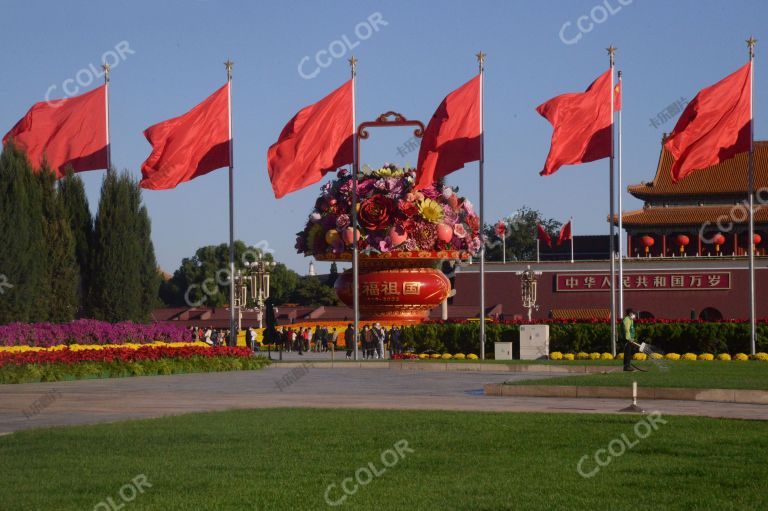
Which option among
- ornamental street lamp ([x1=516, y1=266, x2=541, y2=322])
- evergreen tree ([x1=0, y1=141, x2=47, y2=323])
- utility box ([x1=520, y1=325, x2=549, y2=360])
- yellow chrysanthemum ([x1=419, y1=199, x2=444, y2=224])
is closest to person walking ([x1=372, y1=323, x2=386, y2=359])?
yellow chrysanthemum ([x1=419, y1=199, x2=444, y2=224])

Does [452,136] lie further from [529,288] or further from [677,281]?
[677,281]

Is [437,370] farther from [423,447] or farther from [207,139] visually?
[423,447]

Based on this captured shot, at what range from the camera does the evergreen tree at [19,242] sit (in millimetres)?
27844

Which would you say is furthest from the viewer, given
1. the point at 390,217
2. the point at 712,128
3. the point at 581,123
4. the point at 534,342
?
the point at 390,217

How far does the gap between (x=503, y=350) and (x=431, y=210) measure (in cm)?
704

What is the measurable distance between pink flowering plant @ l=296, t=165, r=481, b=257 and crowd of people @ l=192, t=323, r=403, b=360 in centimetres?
303

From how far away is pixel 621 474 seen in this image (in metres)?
9.93

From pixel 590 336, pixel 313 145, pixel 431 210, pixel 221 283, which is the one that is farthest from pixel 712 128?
pixel 221 283

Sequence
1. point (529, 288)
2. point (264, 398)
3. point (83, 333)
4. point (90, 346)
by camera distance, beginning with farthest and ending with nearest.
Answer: point (529, 288) < point (83, 333) < point (90, 346) < point (264, 398)

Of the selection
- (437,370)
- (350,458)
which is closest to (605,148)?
(437,370)

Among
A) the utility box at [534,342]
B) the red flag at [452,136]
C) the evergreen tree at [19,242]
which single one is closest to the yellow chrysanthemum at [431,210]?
the utility box at [534,342]

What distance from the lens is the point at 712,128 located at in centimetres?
2833

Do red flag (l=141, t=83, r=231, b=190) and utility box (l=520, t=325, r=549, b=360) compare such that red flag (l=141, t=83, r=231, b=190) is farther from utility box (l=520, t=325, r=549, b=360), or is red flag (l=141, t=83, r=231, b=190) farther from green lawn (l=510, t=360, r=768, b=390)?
green lawn (l=510, t=360, r=768, b=390)

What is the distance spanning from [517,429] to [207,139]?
1963 cm
